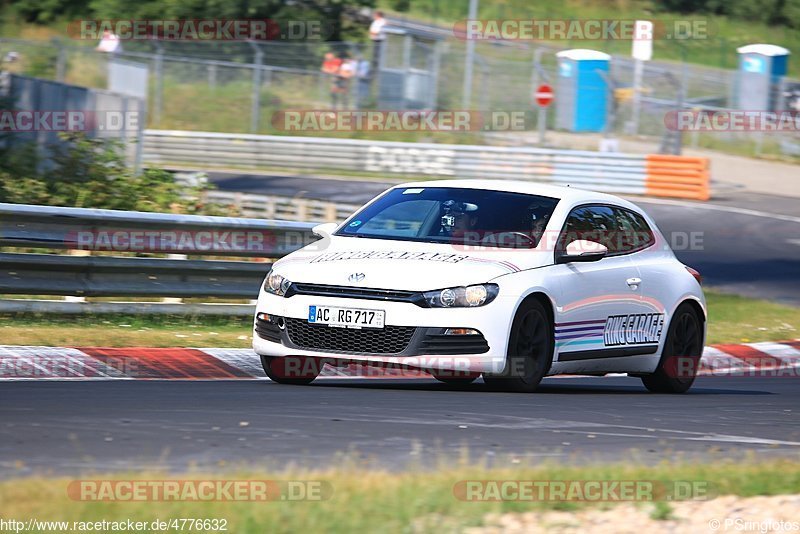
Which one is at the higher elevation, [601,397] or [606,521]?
[606,521]

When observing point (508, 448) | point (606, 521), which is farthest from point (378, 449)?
point (606, 521)

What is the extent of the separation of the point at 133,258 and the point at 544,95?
79.2 ft

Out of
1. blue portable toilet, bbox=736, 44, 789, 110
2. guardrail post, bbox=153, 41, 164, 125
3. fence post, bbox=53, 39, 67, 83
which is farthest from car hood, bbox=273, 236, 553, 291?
blue portable toilet, bbox=736, 44, 789, 110

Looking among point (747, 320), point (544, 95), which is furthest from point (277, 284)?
point (544, 95)

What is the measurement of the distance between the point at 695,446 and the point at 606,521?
2.24 metres

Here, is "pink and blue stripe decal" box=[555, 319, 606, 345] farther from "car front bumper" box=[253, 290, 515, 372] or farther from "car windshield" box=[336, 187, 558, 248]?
"car front bumper" box=[253, 290, 515, 372]

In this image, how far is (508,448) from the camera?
267 inches

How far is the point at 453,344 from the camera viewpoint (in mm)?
8836

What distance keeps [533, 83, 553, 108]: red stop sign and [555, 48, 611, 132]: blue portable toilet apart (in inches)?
79.0

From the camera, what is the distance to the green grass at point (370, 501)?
15.6 feet

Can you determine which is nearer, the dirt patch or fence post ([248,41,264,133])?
the dirt patch

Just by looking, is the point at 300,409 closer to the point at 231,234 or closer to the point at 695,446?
the point at 695,446

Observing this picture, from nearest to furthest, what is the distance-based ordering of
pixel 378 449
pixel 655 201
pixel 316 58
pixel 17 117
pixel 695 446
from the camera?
1. pixel 378 449
2. pixel 695 446
3. pixel 17 117
4. pixel 655 201
5. pixel 316 58

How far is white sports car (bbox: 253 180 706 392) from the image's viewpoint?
8820 mm
